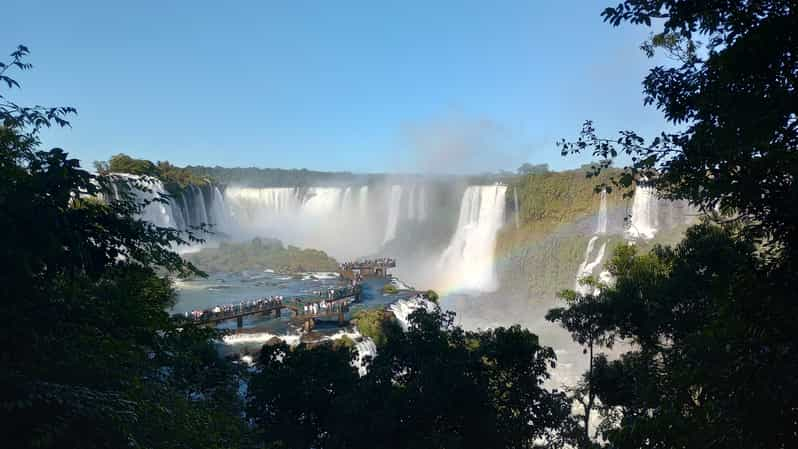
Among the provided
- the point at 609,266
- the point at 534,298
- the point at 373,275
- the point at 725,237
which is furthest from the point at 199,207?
the point at 725,237

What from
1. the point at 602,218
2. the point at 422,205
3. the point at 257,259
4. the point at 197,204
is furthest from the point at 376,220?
the point at 602,218

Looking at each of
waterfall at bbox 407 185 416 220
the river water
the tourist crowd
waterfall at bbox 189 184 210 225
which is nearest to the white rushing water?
the river water

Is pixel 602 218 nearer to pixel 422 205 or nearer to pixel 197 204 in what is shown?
pixel 422 205

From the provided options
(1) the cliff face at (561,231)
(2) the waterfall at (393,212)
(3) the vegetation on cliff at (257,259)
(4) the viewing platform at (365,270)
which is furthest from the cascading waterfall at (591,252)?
(2) the waterfall at (393,212)

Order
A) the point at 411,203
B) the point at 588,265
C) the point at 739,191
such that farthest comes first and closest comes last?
the point at 411,203 < the point at 588,265 < the point at 739,191

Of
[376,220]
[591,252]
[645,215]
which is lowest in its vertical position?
[591,252]

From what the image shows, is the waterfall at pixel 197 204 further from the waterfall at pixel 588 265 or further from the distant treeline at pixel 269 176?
the waterfall at pixel 588 265
